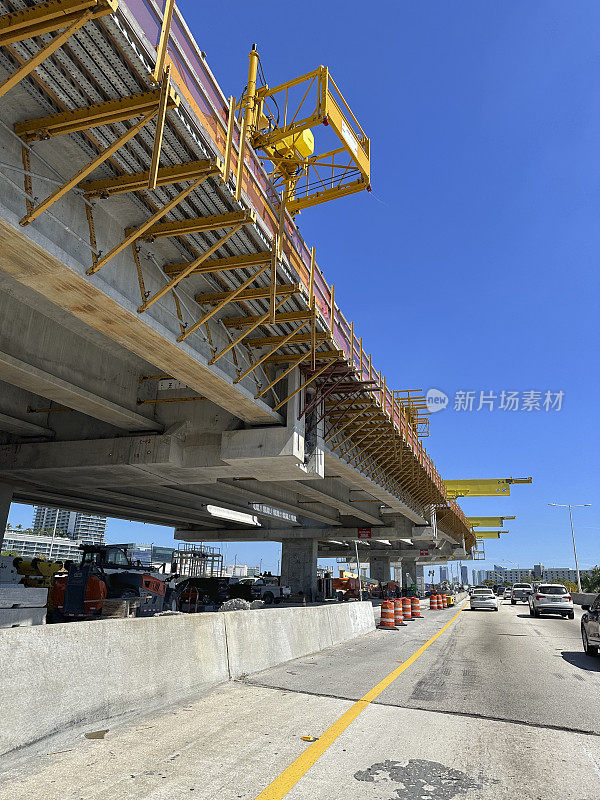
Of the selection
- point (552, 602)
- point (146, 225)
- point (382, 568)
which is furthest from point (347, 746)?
point (382, 568)

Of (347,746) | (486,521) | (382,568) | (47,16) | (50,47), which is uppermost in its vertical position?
(486,521)

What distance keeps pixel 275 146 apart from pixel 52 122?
1327 centimetres

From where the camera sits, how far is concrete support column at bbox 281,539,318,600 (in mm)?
40844

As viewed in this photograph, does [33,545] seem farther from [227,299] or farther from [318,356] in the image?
[227,299]

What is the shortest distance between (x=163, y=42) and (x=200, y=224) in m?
2.47

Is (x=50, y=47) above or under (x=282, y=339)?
under

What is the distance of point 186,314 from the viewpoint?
9836mm

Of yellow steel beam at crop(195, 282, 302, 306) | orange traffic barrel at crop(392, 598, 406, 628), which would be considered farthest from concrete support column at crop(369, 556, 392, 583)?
yellow steel beam at crop(195, 282, 302, 306)

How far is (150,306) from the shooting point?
28.3 feet

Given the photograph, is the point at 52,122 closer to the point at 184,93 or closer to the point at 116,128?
the point at 116,128

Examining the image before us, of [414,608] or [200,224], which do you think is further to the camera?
[414,608]

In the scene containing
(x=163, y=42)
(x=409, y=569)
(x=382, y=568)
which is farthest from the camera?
(x=409, y=569)

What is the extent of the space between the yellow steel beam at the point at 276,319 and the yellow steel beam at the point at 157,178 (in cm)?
415

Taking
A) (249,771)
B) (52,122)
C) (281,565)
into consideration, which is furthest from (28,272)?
(281,565)
